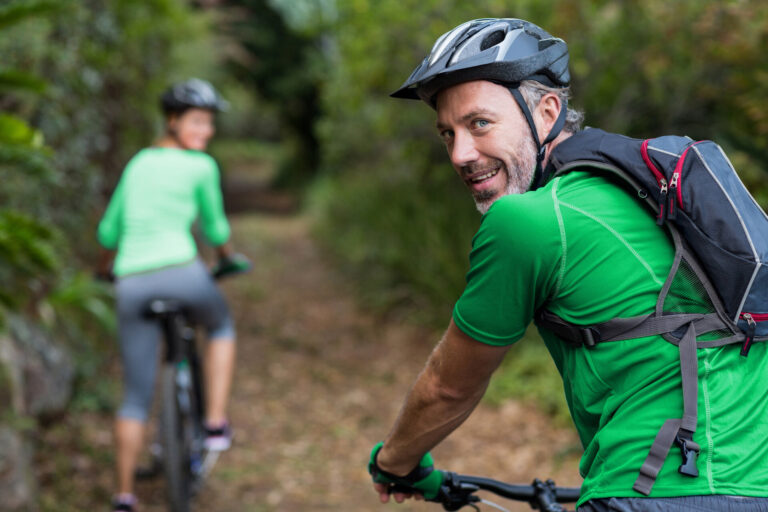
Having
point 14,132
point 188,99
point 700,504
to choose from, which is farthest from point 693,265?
point 188,99

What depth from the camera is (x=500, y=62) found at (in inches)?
70.4

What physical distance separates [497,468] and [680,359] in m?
4.12

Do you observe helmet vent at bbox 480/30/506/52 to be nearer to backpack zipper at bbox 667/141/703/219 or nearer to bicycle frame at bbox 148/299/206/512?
backpack zipper at bbox 667/141/703/219

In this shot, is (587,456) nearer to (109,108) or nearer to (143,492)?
(143,492)

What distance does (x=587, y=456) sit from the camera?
5.55ft

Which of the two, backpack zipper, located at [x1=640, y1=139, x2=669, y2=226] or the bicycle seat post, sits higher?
backpack zipper, located at [x1=640, y1=139, x2=669, y2=226]

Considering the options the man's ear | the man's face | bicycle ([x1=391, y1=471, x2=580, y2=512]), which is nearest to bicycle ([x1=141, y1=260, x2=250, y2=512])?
bicycle ([x1=391, y1=471, x2=580, y2=512])

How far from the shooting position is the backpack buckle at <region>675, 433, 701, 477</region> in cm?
149

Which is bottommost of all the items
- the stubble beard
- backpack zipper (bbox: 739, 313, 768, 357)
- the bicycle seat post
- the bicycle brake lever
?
the bicycle seat post

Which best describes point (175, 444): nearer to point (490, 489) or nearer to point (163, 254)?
point (163, 254)

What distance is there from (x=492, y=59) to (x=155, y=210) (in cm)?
290

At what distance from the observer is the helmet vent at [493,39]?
1893 mm

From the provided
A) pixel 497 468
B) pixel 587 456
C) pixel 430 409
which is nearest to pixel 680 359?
pixel 587 456

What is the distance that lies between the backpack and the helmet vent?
49 cm
